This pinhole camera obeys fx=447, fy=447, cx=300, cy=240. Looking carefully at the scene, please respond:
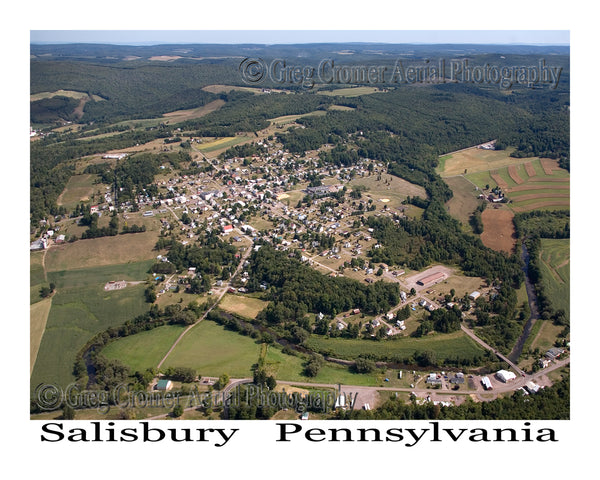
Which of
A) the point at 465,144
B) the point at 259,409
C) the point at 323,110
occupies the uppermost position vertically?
the point at 323,110

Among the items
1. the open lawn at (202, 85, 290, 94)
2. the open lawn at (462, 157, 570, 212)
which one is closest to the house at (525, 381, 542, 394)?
the open lawn at (462, 157, 570, 212)

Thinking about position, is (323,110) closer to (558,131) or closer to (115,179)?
(558,131)

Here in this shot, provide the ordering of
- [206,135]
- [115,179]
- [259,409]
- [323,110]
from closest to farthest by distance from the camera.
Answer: [259,409]
[115,179]
[206,135]
[323,110]

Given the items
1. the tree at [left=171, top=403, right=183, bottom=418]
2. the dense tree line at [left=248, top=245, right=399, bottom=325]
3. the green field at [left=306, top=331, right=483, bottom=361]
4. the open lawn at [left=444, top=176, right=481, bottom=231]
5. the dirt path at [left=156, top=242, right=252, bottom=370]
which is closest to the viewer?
the tree at [left=171, top=403, right=183, bottom=418]

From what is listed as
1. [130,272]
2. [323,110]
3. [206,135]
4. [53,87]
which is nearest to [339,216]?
[130,272]

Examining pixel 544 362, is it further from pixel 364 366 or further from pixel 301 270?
pixel 301 270

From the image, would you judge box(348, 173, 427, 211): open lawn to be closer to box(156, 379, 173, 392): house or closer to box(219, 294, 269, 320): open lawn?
box(219, 294, 269, 320): open lawn

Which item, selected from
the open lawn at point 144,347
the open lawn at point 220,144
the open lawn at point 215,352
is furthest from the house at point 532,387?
the open lawn at point 220,144
